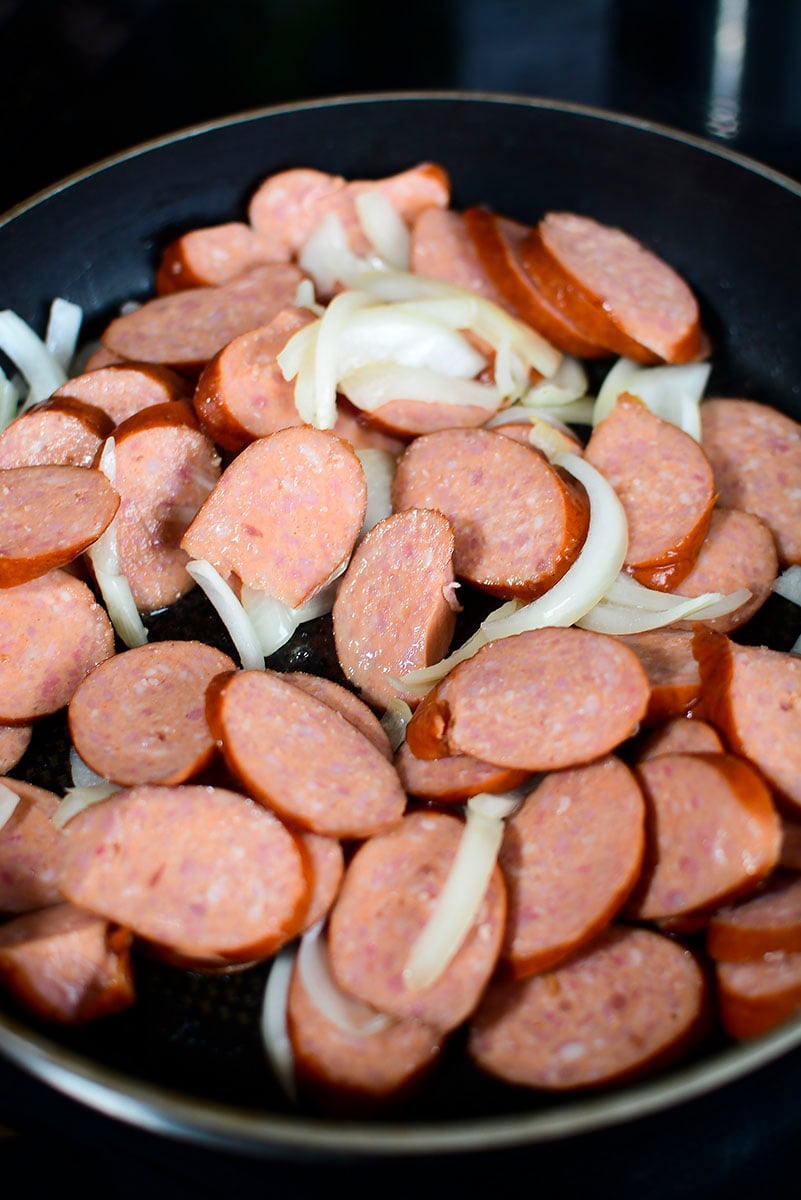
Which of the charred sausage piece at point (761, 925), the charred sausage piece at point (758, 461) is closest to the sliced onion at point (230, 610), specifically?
the charred sausage piece at point (761, 925)

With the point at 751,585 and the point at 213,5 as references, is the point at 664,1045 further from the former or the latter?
the point at 213,5

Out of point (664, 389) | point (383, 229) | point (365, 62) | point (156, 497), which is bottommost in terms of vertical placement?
point (156, 497)

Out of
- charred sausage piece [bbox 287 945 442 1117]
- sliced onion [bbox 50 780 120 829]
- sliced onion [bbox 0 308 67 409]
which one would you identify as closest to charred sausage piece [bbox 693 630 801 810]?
charred sausage piece [bbox 287 945 442 1117]

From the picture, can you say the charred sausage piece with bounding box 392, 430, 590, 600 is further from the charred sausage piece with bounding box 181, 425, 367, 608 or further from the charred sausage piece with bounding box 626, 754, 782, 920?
the charred sausage piece with bounding box 626, 754, 782, 920

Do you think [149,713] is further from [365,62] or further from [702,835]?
Answer: [365,62]

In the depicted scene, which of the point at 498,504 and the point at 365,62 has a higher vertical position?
the point at 365,62

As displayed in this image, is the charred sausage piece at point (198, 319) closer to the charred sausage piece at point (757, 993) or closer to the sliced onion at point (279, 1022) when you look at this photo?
the sliced onion at point (279, 1022)

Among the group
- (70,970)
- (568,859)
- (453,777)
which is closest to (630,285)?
(453,777)
